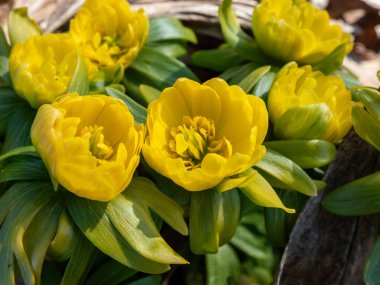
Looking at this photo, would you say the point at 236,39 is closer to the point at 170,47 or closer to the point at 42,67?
the point at 170,47

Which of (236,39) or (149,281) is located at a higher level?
(236,39)

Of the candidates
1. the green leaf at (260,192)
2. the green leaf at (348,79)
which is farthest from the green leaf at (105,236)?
the green leaf at (348,79)

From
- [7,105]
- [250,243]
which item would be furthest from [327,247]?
[7,105]

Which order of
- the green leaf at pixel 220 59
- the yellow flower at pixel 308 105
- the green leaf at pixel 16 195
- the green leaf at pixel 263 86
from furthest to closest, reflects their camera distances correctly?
the green leaf at pixel 220 59, the green leaf at pixel 263 86, the yellow flower at pixel 308 105, the green leaf at pixel 16 195

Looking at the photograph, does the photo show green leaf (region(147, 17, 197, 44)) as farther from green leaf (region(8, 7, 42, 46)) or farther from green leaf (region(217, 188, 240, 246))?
green leaf (region(217, 188, 240, 246))

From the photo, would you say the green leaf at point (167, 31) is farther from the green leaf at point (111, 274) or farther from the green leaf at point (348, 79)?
the green leaf at point (111, 274)

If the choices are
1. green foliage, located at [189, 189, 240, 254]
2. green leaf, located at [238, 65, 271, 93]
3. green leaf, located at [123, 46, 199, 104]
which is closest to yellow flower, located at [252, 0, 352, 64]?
green leaf, located at [238, 65, 271, 93]

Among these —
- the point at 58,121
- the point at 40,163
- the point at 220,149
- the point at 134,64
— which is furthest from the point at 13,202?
the point at 134,64
